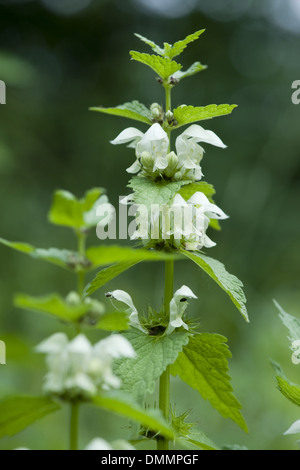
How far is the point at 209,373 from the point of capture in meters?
1.25

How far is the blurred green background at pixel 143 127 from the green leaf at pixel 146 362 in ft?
9.99

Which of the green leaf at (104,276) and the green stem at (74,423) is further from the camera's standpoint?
the green leaf at (104,276)

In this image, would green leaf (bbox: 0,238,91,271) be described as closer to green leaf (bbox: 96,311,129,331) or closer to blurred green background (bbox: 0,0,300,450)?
green leaf (bbox: 96,311,129,331)

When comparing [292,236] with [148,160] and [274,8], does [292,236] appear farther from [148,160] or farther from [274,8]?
[148,160]

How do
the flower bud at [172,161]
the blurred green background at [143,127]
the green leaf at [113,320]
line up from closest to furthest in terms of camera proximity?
the green leaf at [113,320], the flower bud at [172,161], the blurred green background at [143,127]

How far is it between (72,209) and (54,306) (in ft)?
0.52

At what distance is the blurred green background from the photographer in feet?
16.9

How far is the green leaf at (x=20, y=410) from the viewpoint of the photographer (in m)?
0.84

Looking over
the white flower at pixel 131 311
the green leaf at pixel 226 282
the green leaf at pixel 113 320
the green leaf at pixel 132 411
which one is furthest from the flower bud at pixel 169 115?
the green leaf at pixel 132 411

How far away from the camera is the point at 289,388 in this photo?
1.26 meters

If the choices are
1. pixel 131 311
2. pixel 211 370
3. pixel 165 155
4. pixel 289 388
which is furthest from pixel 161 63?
pixel 289 388

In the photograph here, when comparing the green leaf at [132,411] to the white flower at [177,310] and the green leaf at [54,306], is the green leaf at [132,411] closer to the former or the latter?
the green leaf at [54,306]
